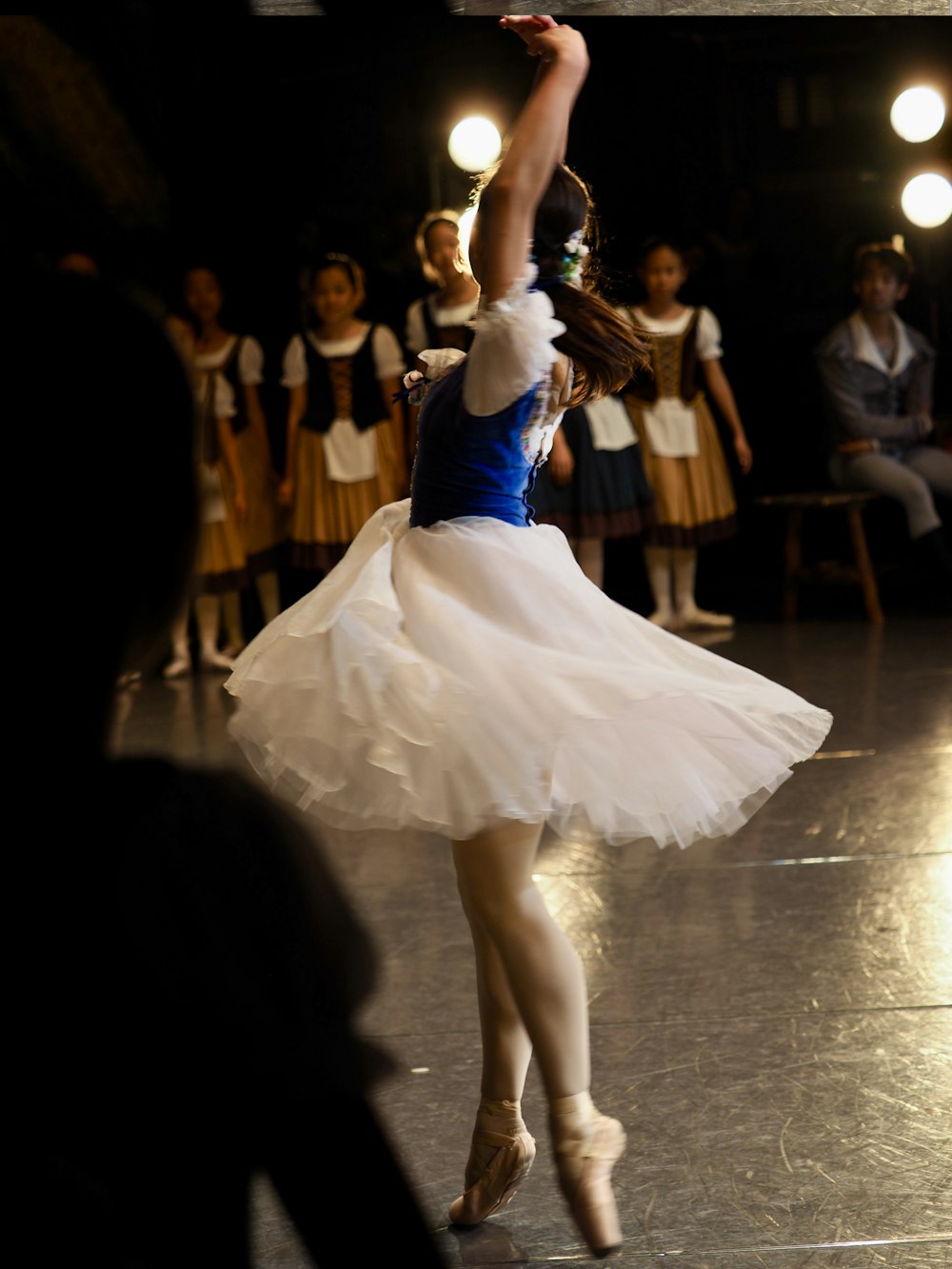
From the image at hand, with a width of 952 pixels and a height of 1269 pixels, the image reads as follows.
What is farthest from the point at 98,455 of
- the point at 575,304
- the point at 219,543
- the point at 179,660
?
the point at 219,543

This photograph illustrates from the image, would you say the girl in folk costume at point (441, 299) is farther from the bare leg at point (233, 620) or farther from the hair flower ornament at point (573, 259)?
the hair flower ornament at point (573, 259)

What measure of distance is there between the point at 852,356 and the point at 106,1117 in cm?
630

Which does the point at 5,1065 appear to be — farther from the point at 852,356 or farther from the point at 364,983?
the point at 852,356

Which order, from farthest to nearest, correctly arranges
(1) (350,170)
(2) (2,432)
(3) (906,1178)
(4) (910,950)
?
(1) (350,170) < (4) (910,950) < (3) (906,1178) < (2) (2,432)

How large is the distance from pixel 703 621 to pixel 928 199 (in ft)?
7.84

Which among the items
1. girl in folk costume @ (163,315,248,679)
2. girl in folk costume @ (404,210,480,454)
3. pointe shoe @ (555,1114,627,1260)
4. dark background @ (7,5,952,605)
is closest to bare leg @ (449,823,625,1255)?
pointe shoe @ (555,1114,627,1260)

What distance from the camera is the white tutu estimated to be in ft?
5.00

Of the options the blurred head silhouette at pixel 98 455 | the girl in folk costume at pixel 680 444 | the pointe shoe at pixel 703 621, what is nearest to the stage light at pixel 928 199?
the girl in folk costume at pixel 680 444

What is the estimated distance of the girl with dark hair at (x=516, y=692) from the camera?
1.54 m

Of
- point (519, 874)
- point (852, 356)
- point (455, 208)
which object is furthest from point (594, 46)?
point (519, 874)

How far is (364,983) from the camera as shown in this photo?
53 cm

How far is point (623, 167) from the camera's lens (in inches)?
270

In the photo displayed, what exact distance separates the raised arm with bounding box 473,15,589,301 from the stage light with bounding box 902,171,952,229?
5.86 meters

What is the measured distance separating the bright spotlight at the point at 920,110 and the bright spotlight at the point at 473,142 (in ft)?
6.40
